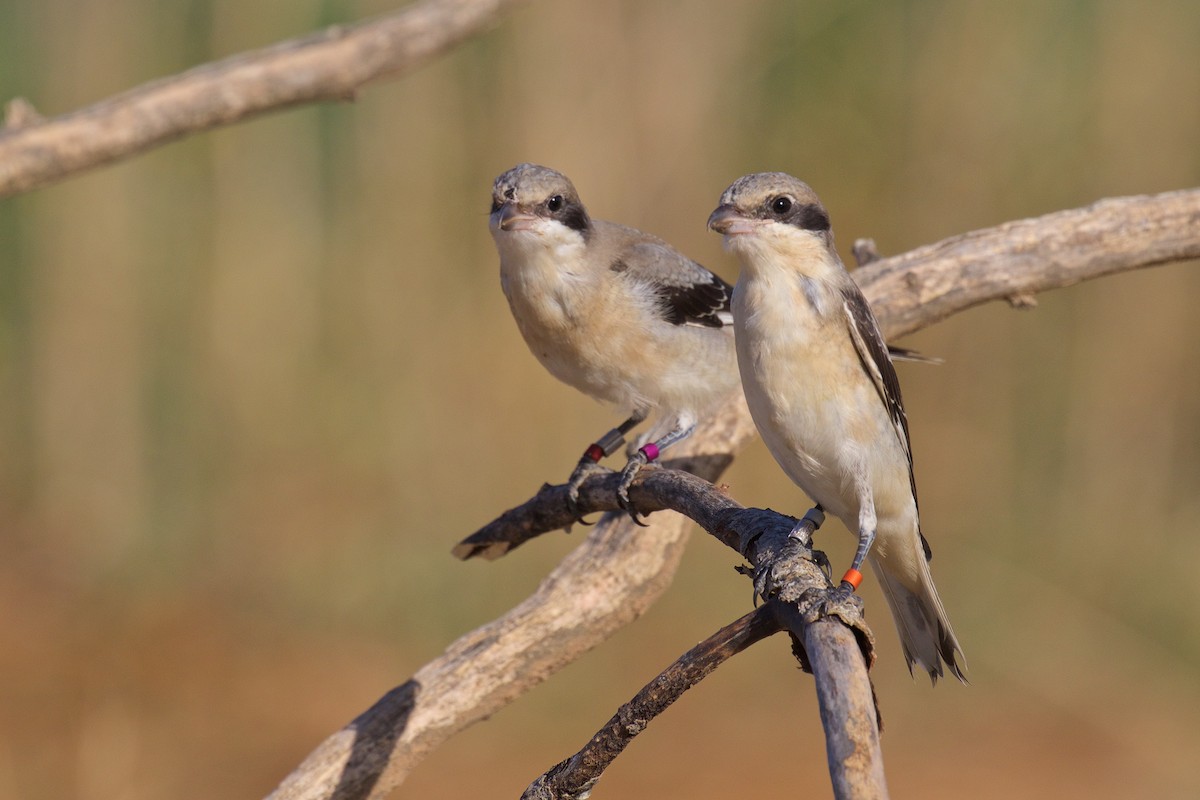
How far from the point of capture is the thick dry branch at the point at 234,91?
414cm

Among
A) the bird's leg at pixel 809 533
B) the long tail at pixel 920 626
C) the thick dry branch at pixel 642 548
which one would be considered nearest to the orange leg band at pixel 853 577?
the bird's leg at pixel 809 533

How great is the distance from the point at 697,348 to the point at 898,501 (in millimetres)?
1098

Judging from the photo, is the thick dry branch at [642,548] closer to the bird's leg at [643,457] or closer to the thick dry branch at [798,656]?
the bird's leg at [643,457]

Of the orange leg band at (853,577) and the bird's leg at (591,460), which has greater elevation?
the bird's leg at (591,460)

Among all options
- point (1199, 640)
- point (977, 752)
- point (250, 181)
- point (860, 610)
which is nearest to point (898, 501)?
point (860, 610)

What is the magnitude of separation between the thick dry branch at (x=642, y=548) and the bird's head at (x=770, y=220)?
1102mm

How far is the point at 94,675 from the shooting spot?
721 cm

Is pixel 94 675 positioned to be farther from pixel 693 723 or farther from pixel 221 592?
pixel 693 723

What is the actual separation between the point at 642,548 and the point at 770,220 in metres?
1.22

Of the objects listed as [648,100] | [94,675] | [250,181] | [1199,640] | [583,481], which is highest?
[250,181]

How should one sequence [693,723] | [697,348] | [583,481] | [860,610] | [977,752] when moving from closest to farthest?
1. [860,610]
2. [583,481]
3. [697,348]
4. [977,752]
5. [693,723]

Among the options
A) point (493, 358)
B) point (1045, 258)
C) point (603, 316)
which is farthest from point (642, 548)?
point (493, 358)

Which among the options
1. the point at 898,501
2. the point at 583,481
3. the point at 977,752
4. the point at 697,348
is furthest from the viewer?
the point at 977,752

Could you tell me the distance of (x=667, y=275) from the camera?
464cm
